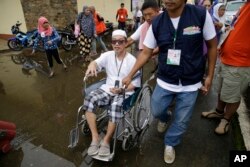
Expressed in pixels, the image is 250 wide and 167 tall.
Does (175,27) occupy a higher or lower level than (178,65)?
higher

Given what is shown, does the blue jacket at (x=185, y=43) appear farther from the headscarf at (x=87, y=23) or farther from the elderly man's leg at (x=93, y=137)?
the headscarf at (x=87, y=23)

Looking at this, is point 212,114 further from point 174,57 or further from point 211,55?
point 174,57

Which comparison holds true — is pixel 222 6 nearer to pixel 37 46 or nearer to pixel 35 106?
pixel 35 106

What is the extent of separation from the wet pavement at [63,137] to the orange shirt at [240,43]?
1.11 meters

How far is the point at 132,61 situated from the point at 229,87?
124 cm

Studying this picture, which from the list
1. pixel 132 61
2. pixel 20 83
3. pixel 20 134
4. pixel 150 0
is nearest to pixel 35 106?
pixel 20 134

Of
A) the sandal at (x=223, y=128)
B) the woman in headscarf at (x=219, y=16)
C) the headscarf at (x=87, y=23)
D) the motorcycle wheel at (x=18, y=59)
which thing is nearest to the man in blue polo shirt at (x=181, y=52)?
the sandal at (x=223, y=128)

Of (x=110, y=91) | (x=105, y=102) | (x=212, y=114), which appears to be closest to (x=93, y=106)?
(x=105, y=102)

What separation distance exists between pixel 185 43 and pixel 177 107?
73 centimetres

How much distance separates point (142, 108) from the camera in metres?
2.98

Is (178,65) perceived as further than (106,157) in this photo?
No

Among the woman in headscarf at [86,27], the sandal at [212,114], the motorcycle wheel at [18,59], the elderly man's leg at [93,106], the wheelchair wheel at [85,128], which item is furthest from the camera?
the motorcycle wheel at [18,59]

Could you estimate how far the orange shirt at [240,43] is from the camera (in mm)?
2449

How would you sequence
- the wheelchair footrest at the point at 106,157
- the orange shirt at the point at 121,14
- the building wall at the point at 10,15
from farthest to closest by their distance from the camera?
1. the orange shirt at the point at 121,14
2. the building wall at the point at 10,15
3. the wheelchair footrest at the point at 106,157
